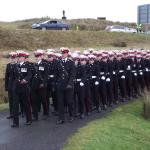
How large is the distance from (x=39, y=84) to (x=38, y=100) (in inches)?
26.6

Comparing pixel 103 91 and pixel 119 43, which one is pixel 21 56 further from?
pixel 119 43

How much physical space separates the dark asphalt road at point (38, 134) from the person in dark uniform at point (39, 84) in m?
0.42

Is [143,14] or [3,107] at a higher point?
[143,14]

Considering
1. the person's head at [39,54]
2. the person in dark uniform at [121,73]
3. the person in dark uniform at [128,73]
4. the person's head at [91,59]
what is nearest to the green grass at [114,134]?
the person's head at [91,59]

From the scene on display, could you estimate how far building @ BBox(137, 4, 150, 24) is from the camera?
54.0 meters

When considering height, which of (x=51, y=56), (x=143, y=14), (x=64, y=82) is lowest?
(x=64, y=82)

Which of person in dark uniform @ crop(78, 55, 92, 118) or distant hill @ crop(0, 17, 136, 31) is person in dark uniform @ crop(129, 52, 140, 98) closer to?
person in dark uniform @ crop(78, 55, 92, 118)

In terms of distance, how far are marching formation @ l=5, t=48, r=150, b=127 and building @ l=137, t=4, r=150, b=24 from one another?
35.6 metres

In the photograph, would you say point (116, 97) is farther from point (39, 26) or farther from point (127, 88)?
point (39, 26)

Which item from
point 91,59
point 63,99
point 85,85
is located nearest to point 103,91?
point 91,59

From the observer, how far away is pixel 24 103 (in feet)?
47.6

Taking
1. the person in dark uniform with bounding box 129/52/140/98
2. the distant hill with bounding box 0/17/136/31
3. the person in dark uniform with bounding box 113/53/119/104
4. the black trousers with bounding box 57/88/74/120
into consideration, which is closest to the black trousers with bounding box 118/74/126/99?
the person in dark uniform with bounding box 113/53/119/104

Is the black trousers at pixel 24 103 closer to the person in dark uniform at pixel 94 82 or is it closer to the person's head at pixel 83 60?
the person's head at pixel 83 60

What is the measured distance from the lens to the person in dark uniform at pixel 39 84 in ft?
49.1
